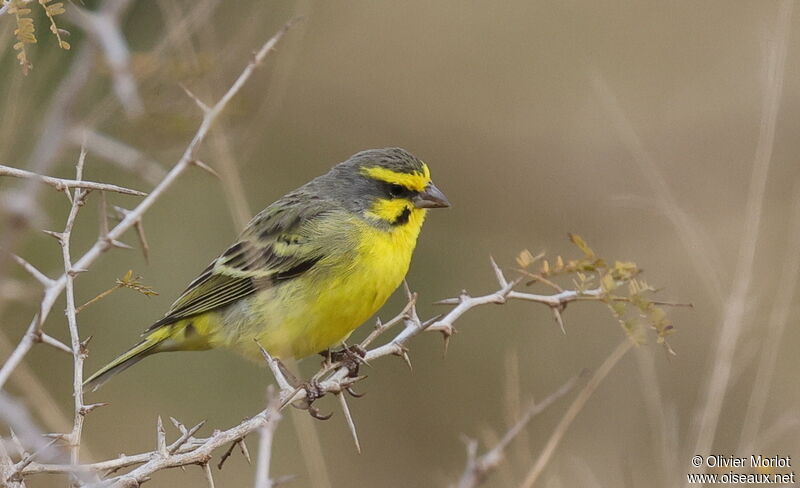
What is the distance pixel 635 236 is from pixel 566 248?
79 centimetres

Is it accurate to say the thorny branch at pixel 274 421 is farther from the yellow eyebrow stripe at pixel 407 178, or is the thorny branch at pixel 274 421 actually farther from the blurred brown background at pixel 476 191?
the blurred brown background at pixel 476 191

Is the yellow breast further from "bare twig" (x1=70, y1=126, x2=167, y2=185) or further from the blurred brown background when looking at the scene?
"bare twig" (x1=70, y1=126, x2=167, y2=185)

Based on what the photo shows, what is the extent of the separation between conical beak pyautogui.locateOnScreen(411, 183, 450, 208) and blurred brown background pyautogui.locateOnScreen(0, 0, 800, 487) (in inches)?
77.7

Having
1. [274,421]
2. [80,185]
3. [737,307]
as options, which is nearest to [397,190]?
[737,307]

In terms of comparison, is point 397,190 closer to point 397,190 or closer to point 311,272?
point 397,190

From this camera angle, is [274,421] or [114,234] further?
[114,234]

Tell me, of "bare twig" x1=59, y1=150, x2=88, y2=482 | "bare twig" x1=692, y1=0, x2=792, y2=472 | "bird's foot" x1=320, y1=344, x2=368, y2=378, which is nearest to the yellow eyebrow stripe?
"bird's foot" x1=320, y1=344, x2=368, y2=378

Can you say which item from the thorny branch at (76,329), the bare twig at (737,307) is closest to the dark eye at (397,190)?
the bare twig at (737,307)

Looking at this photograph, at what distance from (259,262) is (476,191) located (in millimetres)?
5118

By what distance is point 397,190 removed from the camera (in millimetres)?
5586

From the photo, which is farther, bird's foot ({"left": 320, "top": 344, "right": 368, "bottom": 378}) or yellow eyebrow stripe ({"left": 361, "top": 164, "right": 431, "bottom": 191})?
yellow eyebrow stripe ({"left": 361, "top": 164, "right": 431, "bottom": 191})

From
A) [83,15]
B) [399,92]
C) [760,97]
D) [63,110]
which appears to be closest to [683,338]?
[760,97]

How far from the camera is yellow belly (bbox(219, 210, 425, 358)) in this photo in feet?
16.8

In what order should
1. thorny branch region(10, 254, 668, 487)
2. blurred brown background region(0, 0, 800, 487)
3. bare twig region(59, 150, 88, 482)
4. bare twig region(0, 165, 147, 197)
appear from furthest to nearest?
blurred brown background region(0, 0, 800, 487) < bare twig region(59, 150, 88, 482) < bare twig region(0, 165, 147, 197) < thorny branch region(10, 254, 668, 487)
